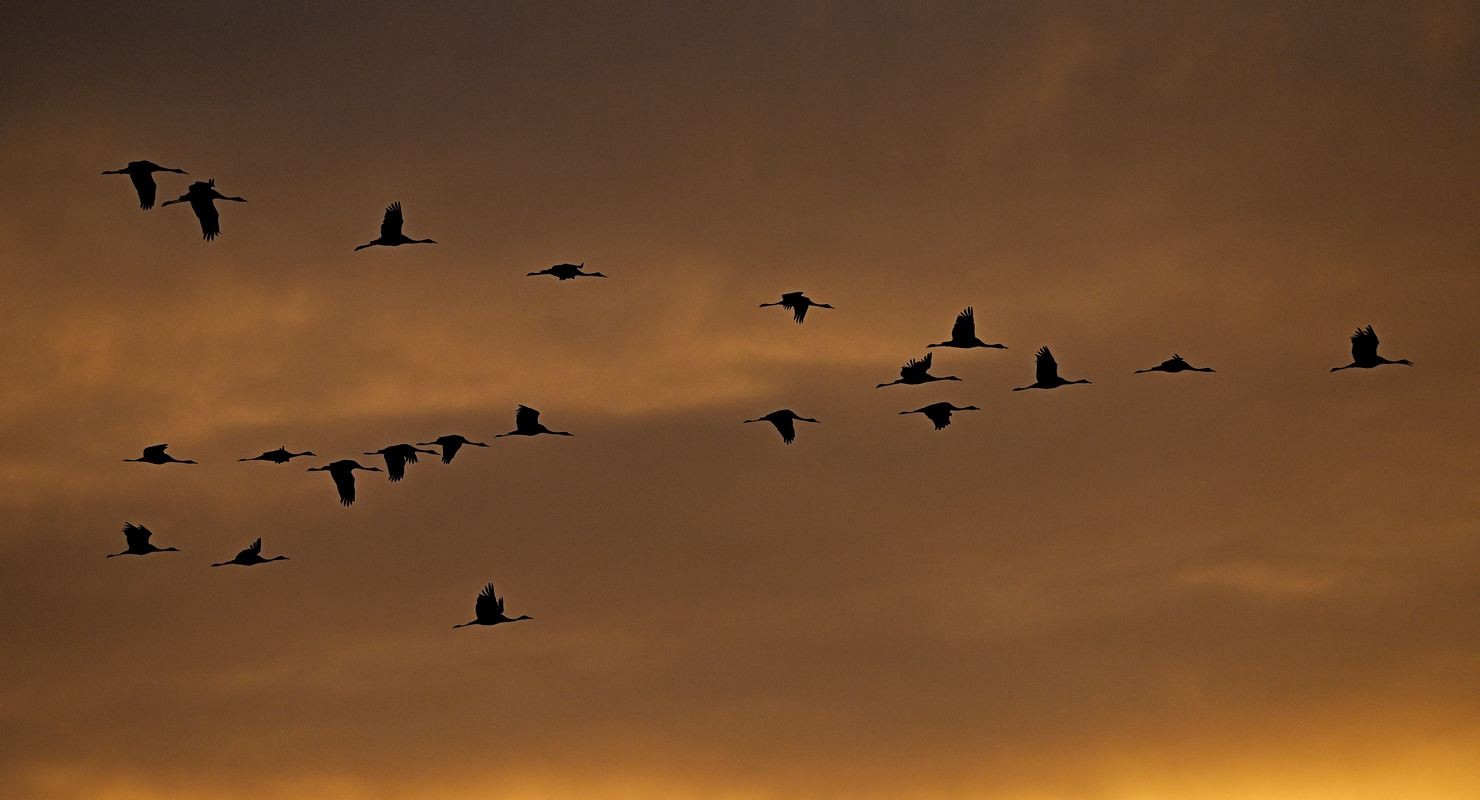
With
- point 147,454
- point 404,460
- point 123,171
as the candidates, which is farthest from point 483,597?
point 123,171

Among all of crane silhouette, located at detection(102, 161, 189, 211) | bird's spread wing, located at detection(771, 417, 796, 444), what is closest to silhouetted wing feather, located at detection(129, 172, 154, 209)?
crane silhouette, located at detection(102, 161, 189, 211)

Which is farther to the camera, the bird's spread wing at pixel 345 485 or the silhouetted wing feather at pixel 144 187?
the bird's spread wing at pixel 345 485

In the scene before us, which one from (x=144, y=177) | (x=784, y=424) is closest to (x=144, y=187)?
(x=144, y=177)

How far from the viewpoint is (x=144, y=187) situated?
294 feet

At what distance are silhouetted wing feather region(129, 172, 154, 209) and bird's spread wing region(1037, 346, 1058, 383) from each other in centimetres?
2806

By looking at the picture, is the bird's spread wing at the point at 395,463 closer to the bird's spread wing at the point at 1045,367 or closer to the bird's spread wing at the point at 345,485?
the bird's spread wing at the point at 345,485

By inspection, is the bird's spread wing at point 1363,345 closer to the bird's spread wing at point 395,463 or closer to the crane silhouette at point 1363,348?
the crane silhouette at point 1363,348

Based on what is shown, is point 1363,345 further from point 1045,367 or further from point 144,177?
point 144,177

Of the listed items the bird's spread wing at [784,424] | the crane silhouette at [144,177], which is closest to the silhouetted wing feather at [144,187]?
the crane silhouette at [144,177]

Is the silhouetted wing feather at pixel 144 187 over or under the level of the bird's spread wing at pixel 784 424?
over

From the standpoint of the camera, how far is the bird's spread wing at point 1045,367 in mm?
97250

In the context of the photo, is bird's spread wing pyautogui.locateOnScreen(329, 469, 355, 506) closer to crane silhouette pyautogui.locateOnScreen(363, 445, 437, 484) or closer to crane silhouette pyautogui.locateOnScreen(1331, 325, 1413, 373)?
crane silhouette pyautogui.locateOnScreen(363, 445, 437, 484)

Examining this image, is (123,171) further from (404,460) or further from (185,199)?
(404,460)

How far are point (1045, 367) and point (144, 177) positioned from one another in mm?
28728
